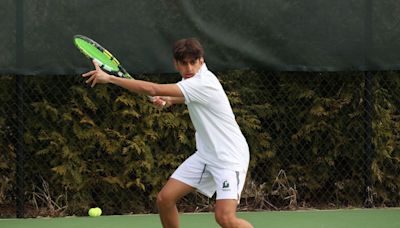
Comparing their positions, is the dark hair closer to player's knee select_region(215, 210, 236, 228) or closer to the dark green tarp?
player's knee select_region(215, 210, 236, 228)

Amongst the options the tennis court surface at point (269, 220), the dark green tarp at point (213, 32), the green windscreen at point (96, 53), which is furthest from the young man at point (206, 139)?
the dark green tarp at point (213, 32)

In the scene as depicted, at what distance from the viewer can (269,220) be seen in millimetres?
6105


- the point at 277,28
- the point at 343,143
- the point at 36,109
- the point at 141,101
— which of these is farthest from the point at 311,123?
the point at 36,109

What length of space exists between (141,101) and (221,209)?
2164 mm

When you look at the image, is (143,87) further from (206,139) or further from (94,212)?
(94,212)

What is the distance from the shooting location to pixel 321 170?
22.0 feet

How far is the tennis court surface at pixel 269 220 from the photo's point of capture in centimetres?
591

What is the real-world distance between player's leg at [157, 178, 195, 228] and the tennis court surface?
122 cm

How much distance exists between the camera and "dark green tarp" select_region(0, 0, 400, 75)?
6.13 meters

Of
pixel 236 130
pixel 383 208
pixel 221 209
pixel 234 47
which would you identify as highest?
pixel 234 47

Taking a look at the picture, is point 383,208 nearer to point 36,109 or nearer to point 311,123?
point 311,123

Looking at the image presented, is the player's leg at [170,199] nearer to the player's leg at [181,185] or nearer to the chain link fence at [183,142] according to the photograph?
the player's leg at [181,185]

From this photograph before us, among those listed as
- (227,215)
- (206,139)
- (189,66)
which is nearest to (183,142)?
(206,139)

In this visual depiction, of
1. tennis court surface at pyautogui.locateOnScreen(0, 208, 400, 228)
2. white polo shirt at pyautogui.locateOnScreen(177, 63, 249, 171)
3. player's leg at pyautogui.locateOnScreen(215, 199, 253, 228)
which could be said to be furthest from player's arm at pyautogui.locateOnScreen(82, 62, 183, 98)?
tennis court surface at pyautogui.locateOnScreen(0, 208, 400, 228)
